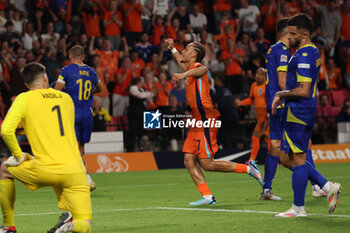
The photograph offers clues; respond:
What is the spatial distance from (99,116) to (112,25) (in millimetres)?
4038

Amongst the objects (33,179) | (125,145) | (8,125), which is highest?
(8,125)

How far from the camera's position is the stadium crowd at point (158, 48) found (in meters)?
18.5

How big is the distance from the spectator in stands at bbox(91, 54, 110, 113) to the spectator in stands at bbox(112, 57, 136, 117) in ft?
0.92

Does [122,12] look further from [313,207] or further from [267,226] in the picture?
[267,226]

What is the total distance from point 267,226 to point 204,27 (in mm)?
15687

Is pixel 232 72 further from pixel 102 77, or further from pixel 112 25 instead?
pixel 102 77

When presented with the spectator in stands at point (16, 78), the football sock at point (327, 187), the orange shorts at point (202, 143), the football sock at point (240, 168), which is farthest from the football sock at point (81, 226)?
the spectator in stands at point (16, 78)

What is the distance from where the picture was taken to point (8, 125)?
652cm

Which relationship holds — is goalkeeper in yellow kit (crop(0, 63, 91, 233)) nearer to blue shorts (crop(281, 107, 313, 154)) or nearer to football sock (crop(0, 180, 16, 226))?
football sock (crop(0, 180, 16, 226))

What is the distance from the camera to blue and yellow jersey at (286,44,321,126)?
8.07 m

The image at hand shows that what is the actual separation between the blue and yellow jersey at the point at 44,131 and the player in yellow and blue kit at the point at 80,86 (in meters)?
5.69

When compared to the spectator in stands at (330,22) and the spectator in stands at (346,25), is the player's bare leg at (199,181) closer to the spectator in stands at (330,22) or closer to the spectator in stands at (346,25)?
the spectator in stands at (330,22)

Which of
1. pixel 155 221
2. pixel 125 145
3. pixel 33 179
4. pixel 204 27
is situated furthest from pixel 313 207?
pixel 204 27

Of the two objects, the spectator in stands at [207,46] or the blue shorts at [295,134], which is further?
the spectator in stands at [207,46]
